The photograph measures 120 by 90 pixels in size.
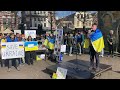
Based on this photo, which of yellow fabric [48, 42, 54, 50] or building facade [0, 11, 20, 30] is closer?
yellow fabric [48, 42, 54, 50]

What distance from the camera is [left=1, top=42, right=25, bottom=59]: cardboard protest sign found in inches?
329

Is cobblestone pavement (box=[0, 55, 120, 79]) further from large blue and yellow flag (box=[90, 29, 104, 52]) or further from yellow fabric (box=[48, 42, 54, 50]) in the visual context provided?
yellow fabric (box=[48, 42, 54, 50])

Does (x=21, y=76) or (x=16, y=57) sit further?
(x=16, y=57)

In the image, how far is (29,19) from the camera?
2504 inches

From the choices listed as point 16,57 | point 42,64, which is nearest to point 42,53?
point 42,64

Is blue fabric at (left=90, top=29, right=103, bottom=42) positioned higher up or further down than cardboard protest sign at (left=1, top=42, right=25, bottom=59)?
higher up

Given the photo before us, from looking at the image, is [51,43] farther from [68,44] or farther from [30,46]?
[68,44]

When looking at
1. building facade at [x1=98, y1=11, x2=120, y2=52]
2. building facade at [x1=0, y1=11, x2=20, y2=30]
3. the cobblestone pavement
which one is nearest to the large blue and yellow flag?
the cobblestone pavement

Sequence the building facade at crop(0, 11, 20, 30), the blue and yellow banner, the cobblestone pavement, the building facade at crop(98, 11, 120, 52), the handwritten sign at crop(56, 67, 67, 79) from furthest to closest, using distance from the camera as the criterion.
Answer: the building facade at crop(0, 11, 20, 30) → the building facade at crop(98, 11, 120, 52) → the blue and yellow banner → the cobblestone pavement → the handwritten sign at crop(56, 67, 67, 79)

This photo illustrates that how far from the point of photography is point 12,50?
8.52m

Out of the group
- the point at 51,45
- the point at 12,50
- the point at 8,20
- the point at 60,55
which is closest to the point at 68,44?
the point at 51,45

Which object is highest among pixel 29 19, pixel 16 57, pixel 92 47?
pixel 29 19
